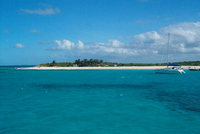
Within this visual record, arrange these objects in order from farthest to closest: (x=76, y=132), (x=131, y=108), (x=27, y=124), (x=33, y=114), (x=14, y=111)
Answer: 1. (x=131, y=108)
2. (x=14, y=111)
3. (x=33, y=114)
4. (x=27, y=124)
5. (x=76, y=132)

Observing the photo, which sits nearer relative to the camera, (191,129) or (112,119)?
(191,129)

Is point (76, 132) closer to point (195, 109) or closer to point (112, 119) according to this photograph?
point (112, 119)

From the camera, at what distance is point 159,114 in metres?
17.4

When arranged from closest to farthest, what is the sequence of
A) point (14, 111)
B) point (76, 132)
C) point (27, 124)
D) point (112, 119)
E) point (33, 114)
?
point (76, 132), point (27, 124), point (112, 119), point (33, 114), point (14, 111)

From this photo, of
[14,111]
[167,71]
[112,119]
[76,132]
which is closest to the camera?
[76,132]

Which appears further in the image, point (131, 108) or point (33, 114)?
point (131, 108)

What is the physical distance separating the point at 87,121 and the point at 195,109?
11922mm

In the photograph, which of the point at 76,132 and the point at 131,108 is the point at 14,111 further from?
the point at 131,108


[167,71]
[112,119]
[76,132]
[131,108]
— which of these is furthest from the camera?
[167,71]

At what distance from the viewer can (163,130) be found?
13.2 m

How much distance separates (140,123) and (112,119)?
8.02 ft

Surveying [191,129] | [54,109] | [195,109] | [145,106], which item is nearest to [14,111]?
[54,109]

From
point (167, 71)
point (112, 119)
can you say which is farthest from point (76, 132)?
point (167, 71)

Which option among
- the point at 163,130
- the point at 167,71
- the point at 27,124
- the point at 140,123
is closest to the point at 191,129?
the point at 163,130
